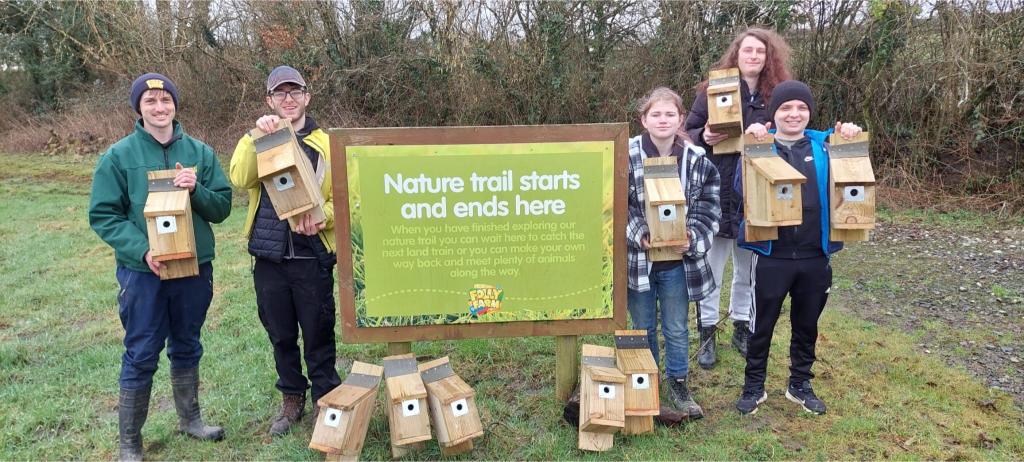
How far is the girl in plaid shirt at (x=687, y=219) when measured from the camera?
347 cm

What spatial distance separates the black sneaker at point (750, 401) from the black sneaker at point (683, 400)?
26 centimetres

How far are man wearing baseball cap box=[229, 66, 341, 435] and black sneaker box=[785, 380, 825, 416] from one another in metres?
2.80

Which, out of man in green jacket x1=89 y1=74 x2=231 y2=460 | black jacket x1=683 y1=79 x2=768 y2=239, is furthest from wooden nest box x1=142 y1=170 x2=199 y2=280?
black jacket x1=683 y1=79 x2=768 y2=239

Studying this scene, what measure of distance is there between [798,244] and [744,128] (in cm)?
93

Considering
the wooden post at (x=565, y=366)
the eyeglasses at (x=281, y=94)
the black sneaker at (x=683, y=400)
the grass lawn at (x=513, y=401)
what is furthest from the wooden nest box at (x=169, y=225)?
the black sneaker at (x=683, y=400)

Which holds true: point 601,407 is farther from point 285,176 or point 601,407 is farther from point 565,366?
point 285,176

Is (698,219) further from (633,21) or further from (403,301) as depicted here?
(633,21)

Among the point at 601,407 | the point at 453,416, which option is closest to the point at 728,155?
the point at 601,407

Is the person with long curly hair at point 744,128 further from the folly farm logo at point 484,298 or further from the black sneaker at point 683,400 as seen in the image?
the folly farm logo at point 484,298

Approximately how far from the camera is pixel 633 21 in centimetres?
1156

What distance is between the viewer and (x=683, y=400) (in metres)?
3.79

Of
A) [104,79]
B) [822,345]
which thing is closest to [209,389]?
[822,345]

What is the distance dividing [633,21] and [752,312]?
8965 millimetres

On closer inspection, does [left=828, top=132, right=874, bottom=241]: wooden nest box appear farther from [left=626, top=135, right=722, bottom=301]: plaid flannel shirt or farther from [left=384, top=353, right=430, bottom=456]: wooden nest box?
[left=384, top=353, right=430, bottom=456]: wooden nest box
